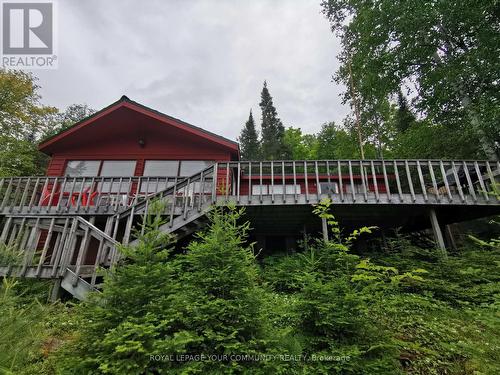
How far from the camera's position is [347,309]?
339cm

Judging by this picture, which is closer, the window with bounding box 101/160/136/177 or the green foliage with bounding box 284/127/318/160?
the window with bounding box 101/160/136/177

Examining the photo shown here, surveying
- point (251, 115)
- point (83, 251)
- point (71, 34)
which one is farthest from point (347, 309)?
point (251, 115)

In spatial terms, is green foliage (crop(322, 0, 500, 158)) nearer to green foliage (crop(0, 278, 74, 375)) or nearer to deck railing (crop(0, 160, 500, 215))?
deck railing (crop(0, 160, 500, 215))

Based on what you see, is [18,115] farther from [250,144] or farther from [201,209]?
[250,144]

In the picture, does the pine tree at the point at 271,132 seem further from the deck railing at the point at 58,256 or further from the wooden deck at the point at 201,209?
the deck railing at the point at 58,256

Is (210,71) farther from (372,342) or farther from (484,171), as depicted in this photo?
(372,342)

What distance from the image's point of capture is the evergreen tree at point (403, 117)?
21.0 metres

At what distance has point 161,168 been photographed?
36.2ft

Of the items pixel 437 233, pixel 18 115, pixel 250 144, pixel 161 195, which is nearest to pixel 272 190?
pixel 161 195

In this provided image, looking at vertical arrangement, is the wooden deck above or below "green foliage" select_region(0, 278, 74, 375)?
above

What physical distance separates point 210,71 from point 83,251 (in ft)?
153

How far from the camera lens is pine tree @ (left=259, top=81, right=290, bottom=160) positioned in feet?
103

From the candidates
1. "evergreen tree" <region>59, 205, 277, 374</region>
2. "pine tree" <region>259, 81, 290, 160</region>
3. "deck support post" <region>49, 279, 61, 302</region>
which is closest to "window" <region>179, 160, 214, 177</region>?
"deck support post" <region>49, 279, 61, 302</region>

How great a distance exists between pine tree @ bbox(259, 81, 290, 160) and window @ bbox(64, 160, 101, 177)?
873 inches
